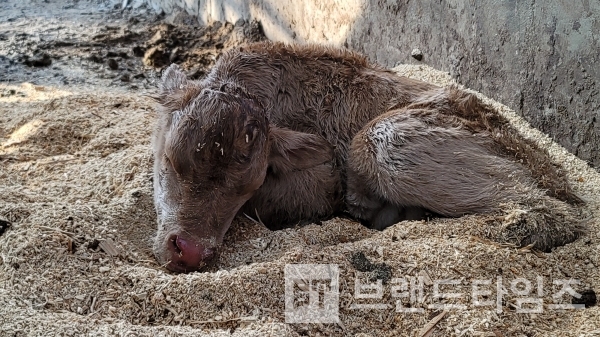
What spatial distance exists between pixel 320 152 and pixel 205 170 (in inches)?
35.3

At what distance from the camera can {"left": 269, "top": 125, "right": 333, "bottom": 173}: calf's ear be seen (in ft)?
13.8

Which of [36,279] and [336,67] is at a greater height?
[336,67]

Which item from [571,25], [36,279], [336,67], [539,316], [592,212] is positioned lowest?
[36,279]

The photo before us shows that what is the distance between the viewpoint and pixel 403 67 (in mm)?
5996

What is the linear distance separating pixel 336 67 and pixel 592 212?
1861 mm

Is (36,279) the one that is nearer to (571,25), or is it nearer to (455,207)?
(455,207)

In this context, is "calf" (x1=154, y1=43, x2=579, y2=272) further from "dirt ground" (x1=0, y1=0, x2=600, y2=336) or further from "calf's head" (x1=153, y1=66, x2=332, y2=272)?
"dirt ground" (x1=0, y1=0, x2=600, y2=336)

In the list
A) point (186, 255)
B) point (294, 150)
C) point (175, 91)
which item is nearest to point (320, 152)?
point (294, 150)

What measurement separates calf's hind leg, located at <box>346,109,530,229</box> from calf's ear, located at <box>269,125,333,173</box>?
24 centimetres

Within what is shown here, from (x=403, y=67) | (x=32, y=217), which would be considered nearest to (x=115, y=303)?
(x=32, y=217)

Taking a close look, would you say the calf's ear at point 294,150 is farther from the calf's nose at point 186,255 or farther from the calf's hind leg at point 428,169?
the calf's nose at point 186,255

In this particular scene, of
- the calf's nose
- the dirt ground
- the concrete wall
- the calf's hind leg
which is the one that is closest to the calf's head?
the calf's nose

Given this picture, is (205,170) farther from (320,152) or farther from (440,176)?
(440,176)

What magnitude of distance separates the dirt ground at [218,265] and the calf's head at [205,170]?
16 cm
